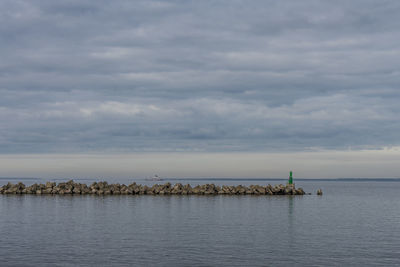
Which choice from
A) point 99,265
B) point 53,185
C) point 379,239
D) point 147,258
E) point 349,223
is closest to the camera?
point 99,265

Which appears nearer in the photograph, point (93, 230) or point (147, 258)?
point (147, 258)

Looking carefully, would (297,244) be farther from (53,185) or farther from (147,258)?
(53,185)

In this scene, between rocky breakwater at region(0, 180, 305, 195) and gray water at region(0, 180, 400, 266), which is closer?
gray water at region(0, 180, 400, 266)

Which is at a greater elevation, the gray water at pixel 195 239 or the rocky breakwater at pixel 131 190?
the rocky breakwater at pixel 131 190

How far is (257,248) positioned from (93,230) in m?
15.8

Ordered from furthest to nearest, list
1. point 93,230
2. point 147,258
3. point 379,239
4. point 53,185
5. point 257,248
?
point 53,185
point 93,230
point 379,239
point 257,248
point 147,258

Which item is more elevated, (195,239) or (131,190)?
(131,190)

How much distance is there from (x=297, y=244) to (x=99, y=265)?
48.3 ft

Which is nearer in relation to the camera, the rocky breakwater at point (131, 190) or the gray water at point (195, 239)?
the gray water at point (195, 239)

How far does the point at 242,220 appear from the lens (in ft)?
166

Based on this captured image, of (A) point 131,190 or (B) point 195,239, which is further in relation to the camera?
(A) point 131,190

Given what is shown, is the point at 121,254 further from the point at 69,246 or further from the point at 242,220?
the point at 242,220

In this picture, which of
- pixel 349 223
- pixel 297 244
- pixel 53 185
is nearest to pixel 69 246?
pixel 297 244

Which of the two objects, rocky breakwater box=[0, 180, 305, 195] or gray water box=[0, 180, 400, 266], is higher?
rocky breakwater box=[0, 180, 305, 195]
